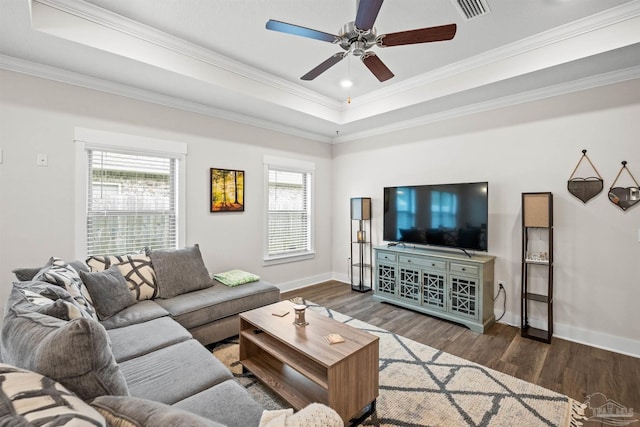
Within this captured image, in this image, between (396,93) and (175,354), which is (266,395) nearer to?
(175,354)

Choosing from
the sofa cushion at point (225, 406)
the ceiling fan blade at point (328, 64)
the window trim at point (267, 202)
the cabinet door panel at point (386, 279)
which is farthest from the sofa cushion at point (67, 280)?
the cabinet door panel at point (386, 279)

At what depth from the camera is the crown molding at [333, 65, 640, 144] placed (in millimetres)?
2816

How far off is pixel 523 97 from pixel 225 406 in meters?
4.10

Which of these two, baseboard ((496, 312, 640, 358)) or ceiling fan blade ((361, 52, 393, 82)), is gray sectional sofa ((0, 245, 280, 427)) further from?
baseboard ((496, 312, 640, 358))

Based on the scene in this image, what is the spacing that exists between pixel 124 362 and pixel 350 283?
3.86m

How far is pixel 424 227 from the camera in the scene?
393 centimetres

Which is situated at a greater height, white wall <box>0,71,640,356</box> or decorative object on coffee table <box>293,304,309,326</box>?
white wall <box>0,71,640,356</box>

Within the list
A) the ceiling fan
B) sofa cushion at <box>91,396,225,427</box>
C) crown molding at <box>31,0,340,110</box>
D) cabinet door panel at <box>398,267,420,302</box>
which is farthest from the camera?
cabinet door panel at <box>398,267,420,302</box>

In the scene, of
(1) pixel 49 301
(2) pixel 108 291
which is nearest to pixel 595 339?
(1) pixel 49 301

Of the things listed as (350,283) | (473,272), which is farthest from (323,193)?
(473,272)

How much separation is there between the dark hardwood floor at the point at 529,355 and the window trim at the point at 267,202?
50.5 inches

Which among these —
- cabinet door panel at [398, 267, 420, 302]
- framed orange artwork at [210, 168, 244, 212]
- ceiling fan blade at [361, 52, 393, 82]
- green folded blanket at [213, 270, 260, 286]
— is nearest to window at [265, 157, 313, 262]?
framed orange artwork at [210, 168, 244, 212]

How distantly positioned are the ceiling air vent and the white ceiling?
0.18ft

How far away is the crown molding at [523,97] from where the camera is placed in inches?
111
